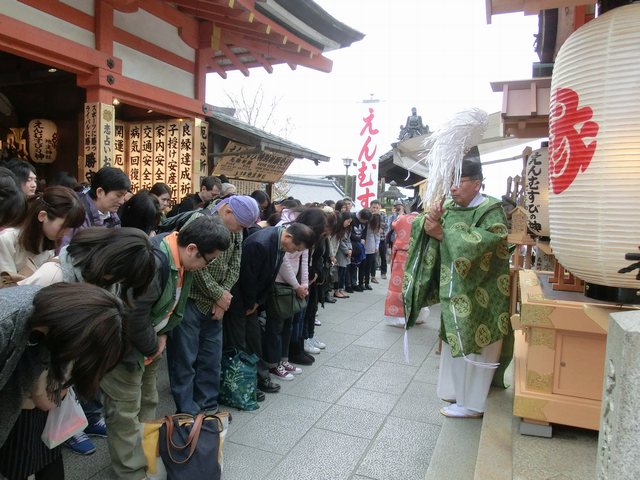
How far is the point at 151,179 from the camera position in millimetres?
8680

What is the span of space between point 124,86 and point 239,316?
415 centimetres

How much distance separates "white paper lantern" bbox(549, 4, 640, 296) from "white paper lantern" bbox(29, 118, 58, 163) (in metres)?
8.83

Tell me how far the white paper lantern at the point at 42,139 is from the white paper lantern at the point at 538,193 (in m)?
8.17

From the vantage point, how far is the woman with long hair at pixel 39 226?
2863 millimetres

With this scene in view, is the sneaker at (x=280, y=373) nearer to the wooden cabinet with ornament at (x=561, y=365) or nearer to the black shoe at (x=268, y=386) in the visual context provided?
the black shoe at (x=268, y=386)

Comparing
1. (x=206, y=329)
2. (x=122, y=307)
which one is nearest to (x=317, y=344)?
(x=206, y=329)

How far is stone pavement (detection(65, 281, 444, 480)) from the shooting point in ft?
10.9

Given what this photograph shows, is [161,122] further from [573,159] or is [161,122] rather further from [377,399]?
[573,159]

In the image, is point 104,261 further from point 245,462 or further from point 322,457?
point 322,457

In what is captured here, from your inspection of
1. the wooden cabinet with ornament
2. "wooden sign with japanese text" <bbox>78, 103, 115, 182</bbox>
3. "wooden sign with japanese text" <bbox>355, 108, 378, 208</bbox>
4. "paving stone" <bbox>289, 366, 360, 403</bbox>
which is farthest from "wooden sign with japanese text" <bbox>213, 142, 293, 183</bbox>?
the wooden cabinet with ornament

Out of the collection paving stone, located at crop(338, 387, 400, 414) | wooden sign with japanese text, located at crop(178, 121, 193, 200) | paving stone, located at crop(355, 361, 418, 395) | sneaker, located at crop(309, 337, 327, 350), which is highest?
wooden sign with japanese text, located at crop(178, 121, 193, 200)

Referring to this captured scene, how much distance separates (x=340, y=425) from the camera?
13.3 feet

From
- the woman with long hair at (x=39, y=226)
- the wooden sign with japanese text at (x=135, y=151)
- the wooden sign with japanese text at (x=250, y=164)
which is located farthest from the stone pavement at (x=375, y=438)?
the wooden sign with japanese text at (x=250, y=164)

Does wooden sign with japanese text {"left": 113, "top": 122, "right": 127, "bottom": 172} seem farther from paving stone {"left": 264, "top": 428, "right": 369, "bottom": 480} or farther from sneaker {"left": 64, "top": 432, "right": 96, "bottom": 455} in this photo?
paving stone {"left": 264, "top": 428, "right": 369, "bottom": 480}
